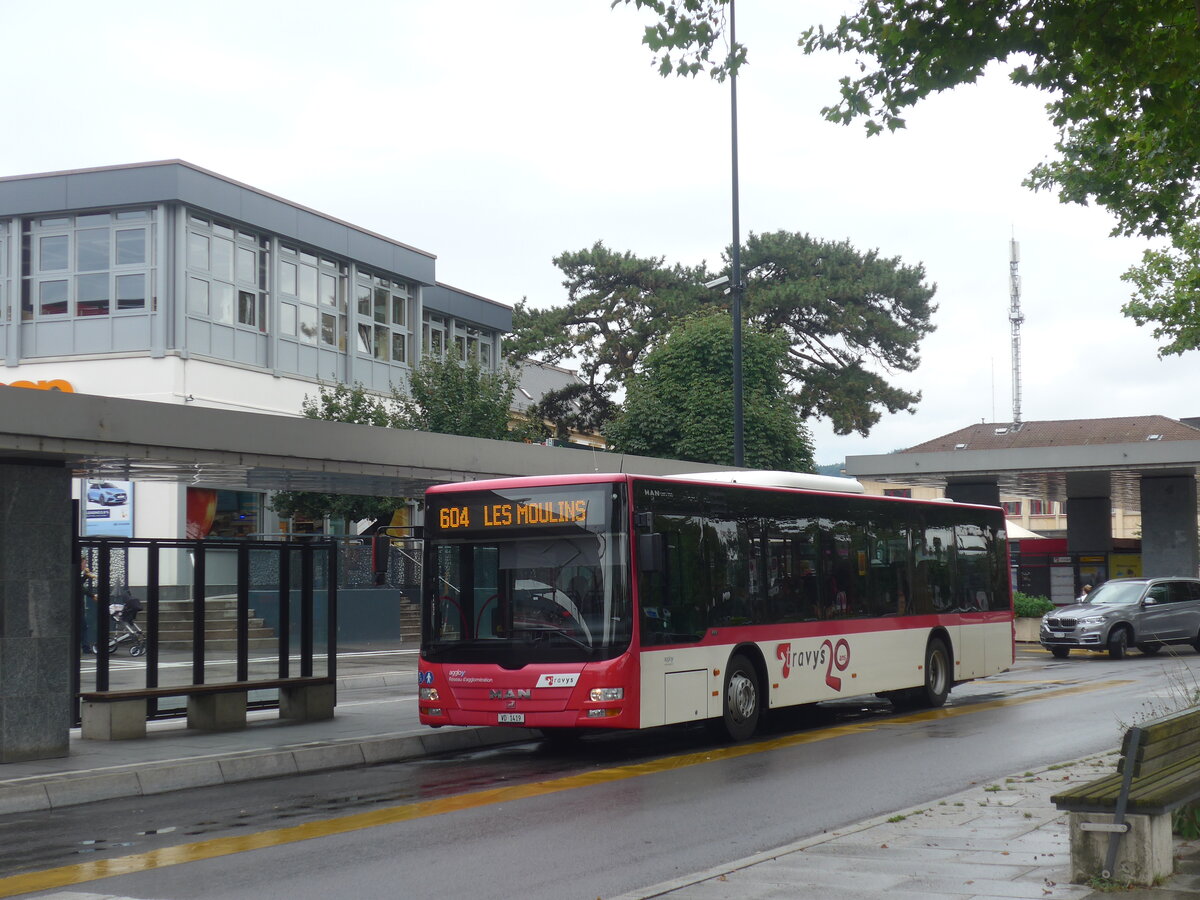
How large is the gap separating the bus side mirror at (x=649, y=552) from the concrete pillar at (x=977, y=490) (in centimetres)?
2793

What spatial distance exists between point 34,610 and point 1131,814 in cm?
1003

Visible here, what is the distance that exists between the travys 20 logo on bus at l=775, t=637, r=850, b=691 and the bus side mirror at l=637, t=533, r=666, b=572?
2.82 m

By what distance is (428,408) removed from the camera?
38.8m

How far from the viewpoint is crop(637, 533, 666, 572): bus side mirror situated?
13.5 meters

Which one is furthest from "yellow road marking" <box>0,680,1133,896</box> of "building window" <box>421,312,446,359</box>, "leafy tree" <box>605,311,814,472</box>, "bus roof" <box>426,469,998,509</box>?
"building window" <box>421,312,446,359</box>

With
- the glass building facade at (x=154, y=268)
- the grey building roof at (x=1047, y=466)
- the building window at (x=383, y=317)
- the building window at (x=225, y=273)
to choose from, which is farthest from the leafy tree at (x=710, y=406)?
the building window at (x=225, y=273)

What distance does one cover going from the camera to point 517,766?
13.6m

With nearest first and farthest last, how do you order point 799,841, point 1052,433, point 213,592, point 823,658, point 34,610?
point 799,841 < point 34,610 < point 213,592 < point 823,658 < point 1052,433

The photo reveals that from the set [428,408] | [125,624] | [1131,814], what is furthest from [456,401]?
[1131,814]

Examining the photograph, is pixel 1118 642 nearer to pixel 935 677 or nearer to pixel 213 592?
pixel 935 677

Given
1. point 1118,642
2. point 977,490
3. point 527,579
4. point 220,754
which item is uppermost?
point 977,490

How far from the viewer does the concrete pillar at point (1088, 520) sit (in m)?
42.5

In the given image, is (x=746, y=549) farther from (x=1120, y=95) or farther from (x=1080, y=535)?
(x=1080, y=535)

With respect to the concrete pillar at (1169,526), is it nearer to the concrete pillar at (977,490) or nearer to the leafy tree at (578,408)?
the concrete pillar at (977,490)
